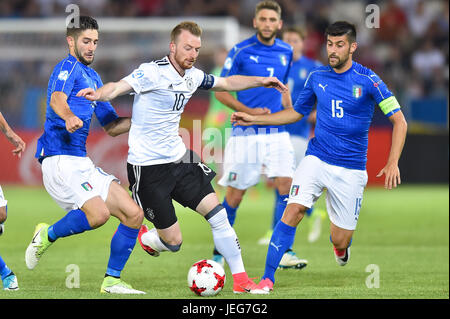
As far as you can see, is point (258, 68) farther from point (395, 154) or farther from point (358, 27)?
point (358, 27)

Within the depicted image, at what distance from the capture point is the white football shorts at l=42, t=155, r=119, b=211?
738cm

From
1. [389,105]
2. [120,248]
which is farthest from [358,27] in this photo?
[120,248]

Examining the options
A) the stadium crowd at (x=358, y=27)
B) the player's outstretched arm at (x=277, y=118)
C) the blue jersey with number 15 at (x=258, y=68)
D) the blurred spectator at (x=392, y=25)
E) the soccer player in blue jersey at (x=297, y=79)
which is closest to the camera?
the player's outstretched arm at (x=277, y=118)

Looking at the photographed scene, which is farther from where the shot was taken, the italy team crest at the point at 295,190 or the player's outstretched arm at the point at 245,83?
the player's outstretched arm at the point at 245,83

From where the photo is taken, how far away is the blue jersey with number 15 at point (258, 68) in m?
9.55

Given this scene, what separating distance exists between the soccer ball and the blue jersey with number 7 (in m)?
1.53

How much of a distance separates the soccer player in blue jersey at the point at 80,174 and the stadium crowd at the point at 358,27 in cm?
1339

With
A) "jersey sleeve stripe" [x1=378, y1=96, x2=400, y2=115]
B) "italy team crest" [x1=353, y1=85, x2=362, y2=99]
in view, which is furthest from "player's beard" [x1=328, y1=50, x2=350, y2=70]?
"jersey sleeve stripe" [x1=378, y1=96, x2=400, y2=115]

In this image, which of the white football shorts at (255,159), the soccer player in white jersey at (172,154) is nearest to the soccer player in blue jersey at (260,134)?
the white football shorts at (255,159)

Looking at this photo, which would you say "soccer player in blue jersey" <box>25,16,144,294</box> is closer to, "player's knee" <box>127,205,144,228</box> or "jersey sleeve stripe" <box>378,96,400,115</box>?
"player's knee" <box>127,205,144,228</box>

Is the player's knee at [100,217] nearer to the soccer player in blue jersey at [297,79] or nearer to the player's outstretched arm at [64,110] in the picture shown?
the player's outstretched arm at [64,110]

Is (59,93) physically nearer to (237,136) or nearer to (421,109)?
(237,136)

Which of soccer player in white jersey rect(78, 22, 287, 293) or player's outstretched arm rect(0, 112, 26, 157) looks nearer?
soccer player in white jersey rect(78, 22, 287, 293)

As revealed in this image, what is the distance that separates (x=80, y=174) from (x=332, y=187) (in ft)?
7.73
